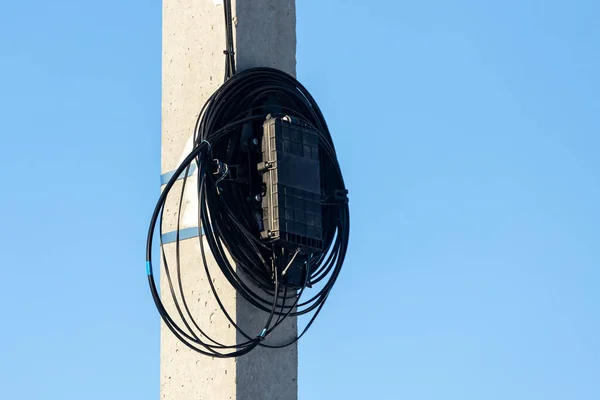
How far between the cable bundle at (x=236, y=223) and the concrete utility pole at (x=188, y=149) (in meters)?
0.06

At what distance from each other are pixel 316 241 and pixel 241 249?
35cm

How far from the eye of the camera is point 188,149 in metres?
5.77

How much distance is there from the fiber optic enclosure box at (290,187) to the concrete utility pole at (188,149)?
355 millimetres

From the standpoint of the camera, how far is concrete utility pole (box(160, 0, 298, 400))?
18.1 feet

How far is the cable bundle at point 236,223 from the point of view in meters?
5.45

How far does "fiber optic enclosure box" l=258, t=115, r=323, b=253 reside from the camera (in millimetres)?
5469

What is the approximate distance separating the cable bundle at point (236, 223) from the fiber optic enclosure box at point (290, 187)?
0.28 feet

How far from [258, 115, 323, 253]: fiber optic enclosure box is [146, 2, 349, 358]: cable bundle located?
0.09 meters

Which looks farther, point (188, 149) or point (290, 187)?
point (188, 149)

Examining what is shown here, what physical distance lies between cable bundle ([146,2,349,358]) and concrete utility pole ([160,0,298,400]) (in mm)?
56

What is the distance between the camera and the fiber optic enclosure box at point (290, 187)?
5.47m

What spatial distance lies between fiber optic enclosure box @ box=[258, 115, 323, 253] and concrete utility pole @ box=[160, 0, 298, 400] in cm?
36

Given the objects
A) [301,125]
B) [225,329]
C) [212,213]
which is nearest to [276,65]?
[301,125]

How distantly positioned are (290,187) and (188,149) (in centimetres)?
56
